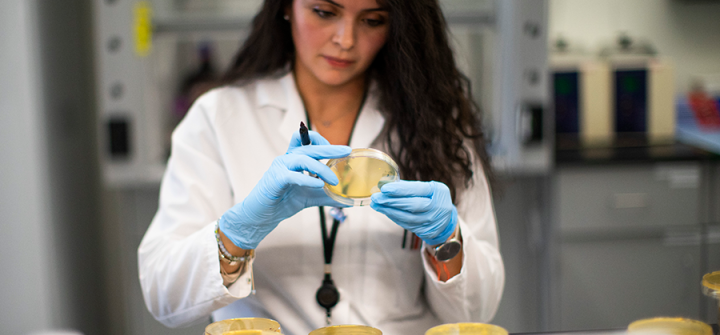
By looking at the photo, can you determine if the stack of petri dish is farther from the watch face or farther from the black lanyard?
the black lanyard

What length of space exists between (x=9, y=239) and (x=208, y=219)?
1.52m

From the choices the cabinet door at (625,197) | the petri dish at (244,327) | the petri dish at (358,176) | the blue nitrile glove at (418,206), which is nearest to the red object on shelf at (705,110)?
the cabinet door at (625,197)

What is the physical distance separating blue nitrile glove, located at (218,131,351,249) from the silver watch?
0.21 meters

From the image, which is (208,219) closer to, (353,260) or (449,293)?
(353,260)

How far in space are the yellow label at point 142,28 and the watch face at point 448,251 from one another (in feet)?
5.51

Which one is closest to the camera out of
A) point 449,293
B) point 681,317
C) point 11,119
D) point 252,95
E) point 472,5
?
point 681,317

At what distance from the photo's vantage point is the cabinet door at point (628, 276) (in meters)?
2.33

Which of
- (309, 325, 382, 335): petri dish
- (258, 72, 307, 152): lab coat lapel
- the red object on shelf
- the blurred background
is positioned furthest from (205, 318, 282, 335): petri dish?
the red object on shelf

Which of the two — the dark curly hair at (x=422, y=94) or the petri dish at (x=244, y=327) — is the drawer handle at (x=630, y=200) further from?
the petri dish at (x=244, y=327)

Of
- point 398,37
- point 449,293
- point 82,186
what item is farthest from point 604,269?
point 82,186

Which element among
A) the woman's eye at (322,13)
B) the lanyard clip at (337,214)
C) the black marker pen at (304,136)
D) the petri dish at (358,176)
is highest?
the woman's eye at (322,13)

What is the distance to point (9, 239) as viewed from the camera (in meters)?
2.26

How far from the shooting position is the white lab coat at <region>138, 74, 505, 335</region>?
45.6 inches

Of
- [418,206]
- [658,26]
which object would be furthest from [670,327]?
[658,26]
